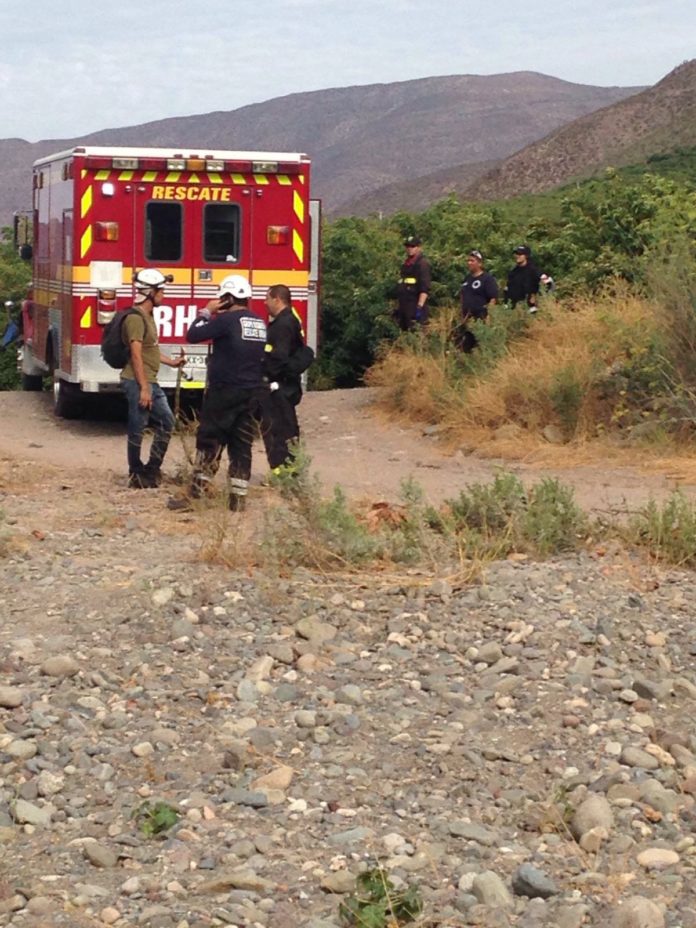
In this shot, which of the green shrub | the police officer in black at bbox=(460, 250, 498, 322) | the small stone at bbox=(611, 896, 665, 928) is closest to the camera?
the small stone at bbox=(611, 896, 665, 928)

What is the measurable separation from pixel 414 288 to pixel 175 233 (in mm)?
3809

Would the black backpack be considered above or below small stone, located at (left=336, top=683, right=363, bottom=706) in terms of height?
above

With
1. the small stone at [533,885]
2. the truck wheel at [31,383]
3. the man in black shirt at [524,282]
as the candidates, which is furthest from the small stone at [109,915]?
the truck wheel at [31,383]

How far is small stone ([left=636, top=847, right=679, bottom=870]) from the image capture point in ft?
17.8

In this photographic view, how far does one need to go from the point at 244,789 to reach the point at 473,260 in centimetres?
1220

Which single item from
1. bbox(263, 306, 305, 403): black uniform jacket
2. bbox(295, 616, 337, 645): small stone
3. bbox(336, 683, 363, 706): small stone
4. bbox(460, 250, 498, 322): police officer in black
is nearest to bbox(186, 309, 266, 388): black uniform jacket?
bbox(263, 306, 305, 403): black uniform jacket

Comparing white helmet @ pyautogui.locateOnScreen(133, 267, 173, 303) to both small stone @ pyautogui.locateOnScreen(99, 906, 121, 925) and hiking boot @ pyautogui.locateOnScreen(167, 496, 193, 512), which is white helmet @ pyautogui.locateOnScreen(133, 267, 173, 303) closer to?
hiking boot @ pyautogui.locateOnScreen(167, 496, 193, 512)

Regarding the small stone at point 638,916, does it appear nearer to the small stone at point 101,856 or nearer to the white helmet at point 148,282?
the small stone at point 101,856

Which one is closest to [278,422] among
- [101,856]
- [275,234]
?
[275,234]

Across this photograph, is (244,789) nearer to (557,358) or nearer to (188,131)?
(557,358)

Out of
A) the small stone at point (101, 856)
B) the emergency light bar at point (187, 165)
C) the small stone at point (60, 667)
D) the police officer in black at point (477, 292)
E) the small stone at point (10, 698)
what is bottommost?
the small stone at point (101, 856)

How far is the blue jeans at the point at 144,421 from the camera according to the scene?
40.6 feet

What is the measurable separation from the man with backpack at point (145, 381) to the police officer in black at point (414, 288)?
6.43 metres

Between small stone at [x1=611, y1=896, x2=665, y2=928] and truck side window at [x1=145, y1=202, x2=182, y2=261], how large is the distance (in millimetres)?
11539
